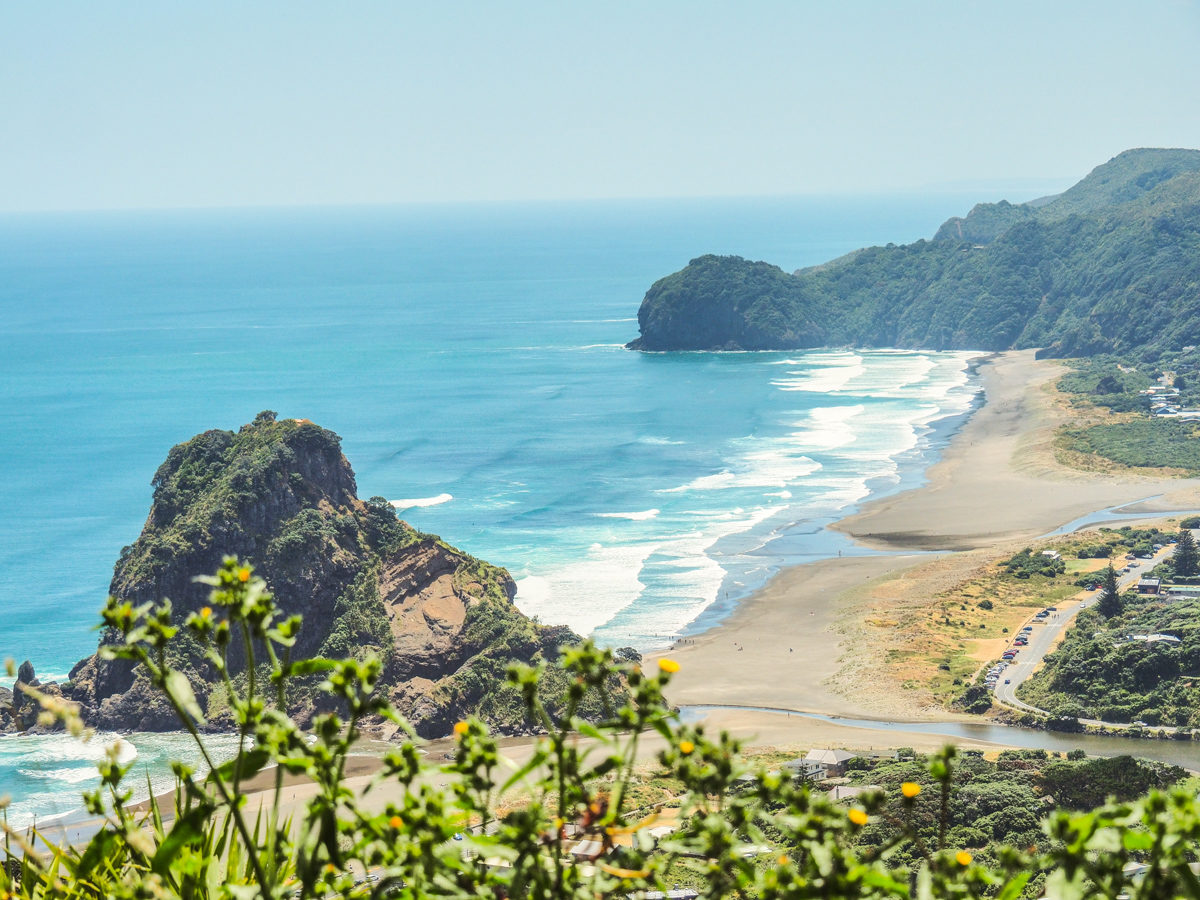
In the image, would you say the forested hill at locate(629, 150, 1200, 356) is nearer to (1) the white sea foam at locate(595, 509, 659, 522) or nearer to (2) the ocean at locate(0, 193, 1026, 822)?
(2) the ocean at locate(0, 193, 1026, 822)

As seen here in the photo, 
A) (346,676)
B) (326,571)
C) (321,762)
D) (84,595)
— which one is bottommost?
(84,595)

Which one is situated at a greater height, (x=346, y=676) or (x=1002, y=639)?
(x=346, y=676)

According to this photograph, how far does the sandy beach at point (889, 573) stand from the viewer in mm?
49031

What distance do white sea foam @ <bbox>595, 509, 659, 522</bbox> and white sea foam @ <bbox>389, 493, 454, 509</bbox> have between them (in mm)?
10833

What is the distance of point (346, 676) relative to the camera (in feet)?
12.3

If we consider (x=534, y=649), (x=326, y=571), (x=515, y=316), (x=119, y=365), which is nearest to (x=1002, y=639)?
(x=534, y=649)

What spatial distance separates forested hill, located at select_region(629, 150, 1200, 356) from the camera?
144 metres

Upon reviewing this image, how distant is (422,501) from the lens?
82.0m

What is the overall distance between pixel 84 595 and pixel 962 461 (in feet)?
186

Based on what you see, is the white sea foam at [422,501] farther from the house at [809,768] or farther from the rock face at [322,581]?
the house at [809,768]

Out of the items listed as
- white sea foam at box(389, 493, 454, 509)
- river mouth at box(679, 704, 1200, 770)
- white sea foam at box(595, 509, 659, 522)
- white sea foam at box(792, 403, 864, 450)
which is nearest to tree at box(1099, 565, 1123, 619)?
river mouth at box(679, 704, 1200, 770)

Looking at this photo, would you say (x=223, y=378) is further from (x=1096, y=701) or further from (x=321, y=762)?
(x=321, y=762)

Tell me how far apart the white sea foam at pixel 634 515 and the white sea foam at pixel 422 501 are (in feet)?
35.5

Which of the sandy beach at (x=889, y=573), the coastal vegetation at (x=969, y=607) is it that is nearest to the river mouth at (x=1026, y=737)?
the sandy beach at (x=889, y=573)
